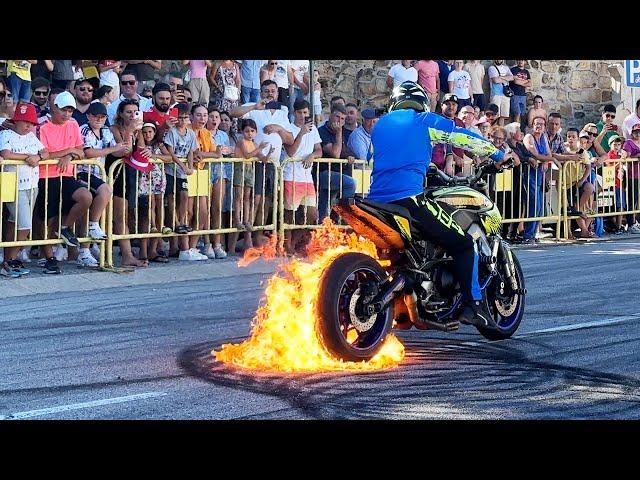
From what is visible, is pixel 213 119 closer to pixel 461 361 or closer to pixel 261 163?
pixel 261 163

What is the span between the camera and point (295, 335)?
961 cm

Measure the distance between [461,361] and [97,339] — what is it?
122 inches

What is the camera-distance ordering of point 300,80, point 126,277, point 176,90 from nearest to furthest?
1. point 126,277
2. point 176,90
3. point 300,80

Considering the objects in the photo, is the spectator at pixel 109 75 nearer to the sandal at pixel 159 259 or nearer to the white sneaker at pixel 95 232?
the sandal at pixel 159 259

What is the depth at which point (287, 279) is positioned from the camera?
32.1ft

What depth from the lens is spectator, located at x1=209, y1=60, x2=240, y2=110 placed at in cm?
1875

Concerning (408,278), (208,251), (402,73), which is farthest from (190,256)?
(402,73)

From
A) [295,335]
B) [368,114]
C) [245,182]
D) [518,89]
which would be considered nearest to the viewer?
[295,335]

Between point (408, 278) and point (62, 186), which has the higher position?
point (62, 186)

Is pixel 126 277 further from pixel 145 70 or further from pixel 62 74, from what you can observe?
pixel 145 70

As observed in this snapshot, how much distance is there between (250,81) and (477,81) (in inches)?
221

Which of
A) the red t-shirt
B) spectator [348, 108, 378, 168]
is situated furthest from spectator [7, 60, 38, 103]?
spectator [348, 108, 378, 168]

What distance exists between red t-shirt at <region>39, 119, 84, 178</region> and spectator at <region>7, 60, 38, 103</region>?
52.3 inches
